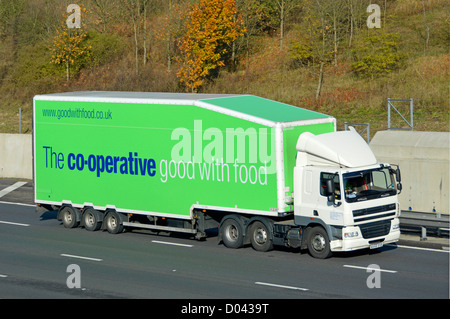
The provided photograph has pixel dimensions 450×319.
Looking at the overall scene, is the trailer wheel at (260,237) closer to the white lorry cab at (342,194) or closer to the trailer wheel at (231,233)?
the trailer wheel at (231,233)

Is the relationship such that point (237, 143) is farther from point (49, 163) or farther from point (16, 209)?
point (16, 209)

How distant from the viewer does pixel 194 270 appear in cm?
1980

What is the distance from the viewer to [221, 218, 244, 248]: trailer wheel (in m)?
22.1

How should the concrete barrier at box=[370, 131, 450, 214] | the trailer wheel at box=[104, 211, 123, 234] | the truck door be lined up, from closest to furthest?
the truck door
the concrete barrier at box=[370, 131, 450, 214]
the trailer wheel at box=[104, 211, 123, 234]

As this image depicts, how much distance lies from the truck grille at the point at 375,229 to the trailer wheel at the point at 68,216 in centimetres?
1012

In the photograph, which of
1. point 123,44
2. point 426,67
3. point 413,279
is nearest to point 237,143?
point 413,279

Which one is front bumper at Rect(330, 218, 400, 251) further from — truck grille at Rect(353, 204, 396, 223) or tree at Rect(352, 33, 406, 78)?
tree at Rect(352, 33, 406, 78)

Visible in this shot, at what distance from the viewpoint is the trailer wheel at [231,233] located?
2211cm

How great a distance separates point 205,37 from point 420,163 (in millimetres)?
30134

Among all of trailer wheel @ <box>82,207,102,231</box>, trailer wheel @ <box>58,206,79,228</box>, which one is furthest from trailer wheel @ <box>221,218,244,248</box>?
trailer wheel @ <box>58,206,79,228</box>

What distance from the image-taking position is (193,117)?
2233cm

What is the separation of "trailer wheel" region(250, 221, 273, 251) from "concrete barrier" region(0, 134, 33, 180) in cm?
1930

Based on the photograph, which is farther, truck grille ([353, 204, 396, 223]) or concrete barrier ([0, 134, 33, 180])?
concrete barrier ([0, 134, 33, 180])
